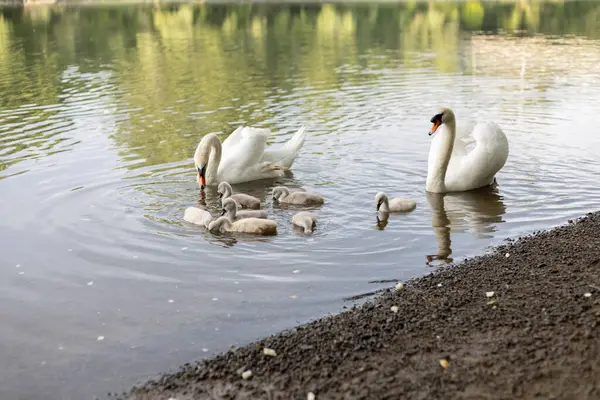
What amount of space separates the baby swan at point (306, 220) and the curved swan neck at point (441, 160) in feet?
9.06

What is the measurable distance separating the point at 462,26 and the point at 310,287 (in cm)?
4566

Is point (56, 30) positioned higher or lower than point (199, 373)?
higher

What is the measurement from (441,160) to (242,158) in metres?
3.45

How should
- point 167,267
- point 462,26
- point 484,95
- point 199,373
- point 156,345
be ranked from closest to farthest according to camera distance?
point 199,373, point 156,345, point 167,267, point 484,95, point 462,26

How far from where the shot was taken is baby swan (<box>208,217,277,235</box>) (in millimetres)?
10445

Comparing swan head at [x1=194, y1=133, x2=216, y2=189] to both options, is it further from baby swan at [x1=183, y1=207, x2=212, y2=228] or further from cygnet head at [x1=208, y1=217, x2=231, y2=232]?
cygnet head at [x1=208, y1=217, x2=231, y2=232]

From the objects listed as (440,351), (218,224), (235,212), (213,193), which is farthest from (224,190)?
(440,351)

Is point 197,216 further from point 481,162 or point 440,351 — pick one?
point 440,351

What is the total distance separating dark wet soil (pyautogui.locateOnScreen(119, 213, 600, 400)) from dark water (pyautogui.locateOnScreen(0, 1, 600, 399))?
643 mm

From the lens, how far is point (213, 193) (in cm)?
1288

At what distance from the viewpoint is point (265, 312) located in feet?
26.6

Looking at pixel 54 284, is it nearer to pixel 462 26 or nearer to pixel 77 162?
pixel 77 162

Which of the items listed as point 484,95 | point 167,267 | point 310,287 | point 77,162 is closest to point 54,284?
point 167,267

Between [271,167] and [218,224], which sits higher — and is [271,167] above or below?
above
